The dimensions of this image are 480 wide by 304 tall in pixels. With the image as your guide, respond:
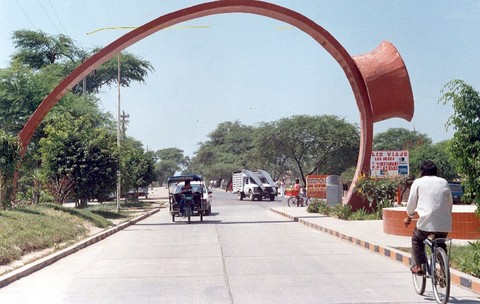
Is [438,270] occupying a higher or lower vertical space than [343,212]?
lower

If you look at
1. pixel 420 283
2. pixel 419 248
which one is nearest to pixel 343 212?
pixel 420 283

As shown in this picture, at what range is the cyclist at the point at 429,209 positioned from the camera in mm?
8133

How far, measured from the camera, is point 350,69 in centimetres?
2600

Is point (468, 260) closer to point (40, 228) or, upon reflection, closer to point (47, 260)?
point (47, 260)

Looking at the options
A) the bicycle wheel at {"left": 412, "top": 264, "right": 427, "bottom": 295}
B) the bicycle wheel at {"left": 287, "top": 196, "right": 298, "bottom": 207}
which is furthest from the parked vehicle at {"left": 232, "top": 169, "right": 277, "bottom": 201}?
the bicycle wheel at {"left": 412, "top": 264, "right": 427, "bottom": 295}

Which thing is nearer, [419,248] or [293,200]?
[419,248]

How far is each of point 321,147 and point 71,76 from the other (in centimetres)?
4208

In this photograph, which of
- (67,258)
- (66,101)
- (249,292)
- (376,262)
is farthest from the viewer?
(66,101)

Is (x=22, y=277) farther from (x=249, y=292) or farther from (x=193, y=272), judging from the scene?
(x=249, y=292)

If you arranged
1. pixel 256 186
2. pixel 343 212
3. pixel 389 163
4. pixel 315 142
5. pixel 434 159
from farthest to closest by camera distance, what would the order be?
pixel 315 142 < pixel 434 159 < pixel 256 186 < pixel 389 163 < pixel 343 212

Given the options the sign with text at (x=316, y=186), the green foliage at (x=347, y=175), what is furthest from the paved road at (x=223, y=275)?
the green foliage at (x=347, y=175)

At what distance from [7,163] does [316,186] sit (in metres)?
20.5

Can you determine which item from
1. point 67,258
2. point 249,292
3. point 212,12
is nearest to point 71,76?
point 212,12

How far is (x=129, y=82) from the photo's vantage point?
201ft
